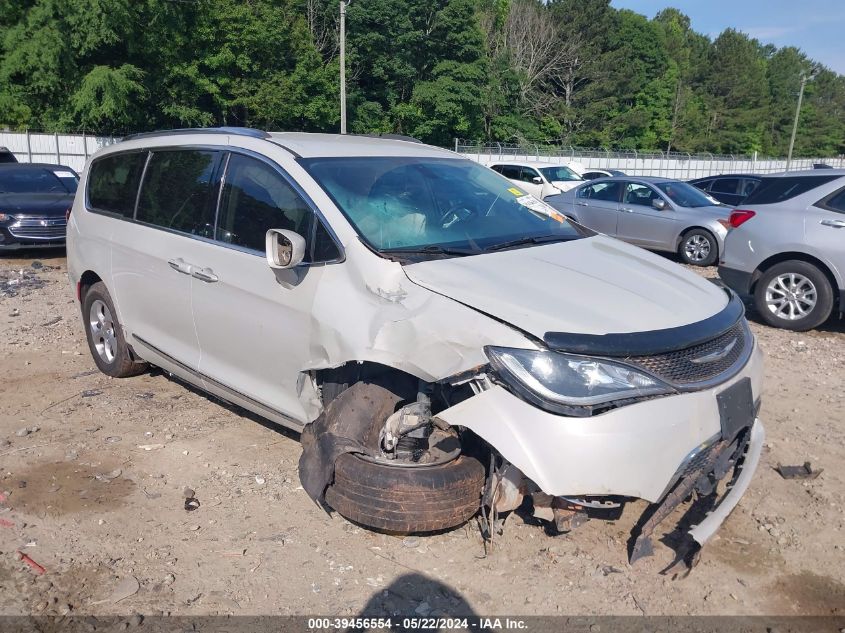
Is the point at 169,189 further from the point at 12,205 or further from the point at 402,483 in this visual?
the point at 12,205

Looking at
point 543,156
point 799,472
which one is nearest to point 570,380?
point 799,472

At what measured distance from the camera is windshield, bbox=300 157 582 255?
12.2 feet

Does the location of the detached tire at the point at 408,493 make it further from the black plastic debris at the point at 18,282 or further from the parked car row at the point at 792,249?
the black plastic debris at the point at 18,282

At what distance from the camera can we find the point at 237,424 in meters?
4.91

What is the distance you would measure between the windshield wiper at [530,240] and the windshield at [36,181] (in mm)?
11285

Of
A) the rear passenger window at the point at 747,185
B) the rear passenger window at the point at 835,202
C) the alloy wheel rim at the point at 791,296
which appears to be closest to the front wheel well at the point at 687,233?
the alloy wheel rim at the point at 791,296

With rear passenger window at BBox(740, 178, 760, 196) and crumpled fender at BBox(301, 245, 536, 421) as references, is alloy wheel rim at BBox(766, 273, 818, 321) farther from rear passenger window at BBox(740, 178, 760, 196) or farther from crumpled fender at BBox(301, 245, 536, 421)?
rear passenger window at BBox(740, 178, 760, 196)

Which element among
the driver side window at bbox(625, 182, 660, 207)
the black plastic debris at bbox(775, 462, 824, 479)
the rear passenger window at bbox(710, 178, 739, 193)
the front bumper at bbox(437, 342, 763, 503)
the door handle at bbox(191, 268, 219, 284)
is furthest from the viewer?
the rear passenger window at bbox(710, 178, 739, 193)

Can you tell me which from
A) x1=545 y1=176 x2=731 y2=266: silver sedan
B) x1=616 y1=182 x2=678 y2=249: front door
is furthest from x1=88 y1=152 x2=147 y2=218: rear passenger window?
x1=616 y1=182 x2=678 y2=249: front door

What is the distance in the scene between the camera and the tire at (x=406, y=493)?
3.24 m

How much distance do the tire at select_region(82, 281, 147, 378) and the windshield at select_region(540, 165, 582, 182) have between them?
19.3 metres

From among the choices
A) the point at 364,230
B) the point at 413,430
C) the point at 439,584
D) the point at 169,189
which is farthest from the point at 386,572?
the point at 169,189

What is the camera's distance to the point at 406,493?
3.24m

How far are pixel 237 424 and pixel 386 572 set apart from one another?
1969 mm
